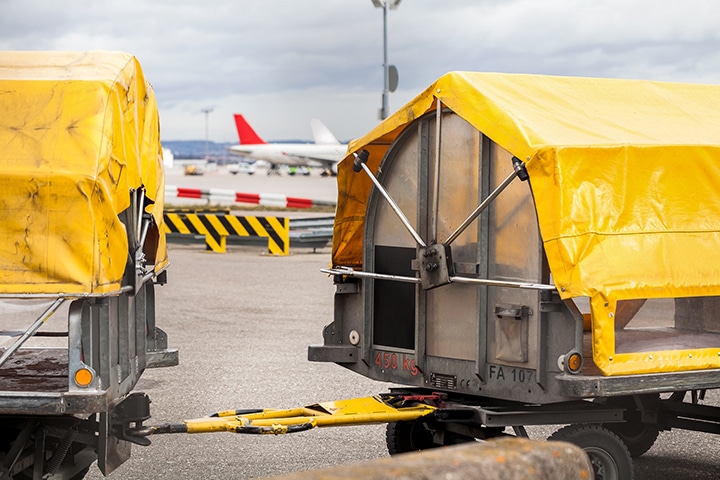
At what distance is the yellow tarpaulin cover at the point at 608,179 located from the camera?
576 cm

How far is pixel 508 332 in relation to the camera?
6297 millimetres

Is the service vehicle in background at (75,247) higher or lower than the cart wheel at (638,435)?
higher

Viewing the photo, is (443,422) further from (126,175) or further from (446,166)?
(126,175)

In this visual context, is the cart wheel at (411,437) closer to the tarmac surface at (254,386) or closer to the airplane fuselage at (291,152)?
the tarmac surface at (254,386)

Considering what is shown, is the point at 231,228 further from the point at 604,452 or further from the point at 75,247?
the point at 75,247

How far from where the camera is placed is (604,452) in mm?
6395

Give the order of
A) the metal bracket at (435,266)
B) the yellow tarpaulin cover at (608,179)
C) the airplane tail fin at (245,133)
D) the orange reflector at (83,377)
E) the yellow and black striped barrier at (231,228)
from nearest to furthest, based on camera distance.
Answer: the orange reflector at (83,377), the yellow tarpaulin cover at (608,179), the metal bracket at (435,266), the yellow and black striped barrier at (231,228), the airplane tail fin at (245,133)

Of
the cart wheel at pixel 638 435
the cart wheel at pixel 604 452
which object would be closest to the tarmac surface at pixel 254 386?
the cart wheel at pixel 638 435

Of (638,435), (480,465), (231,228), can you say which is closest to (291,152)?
(231,228)

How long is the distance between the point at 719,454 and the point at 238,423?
13.1ft

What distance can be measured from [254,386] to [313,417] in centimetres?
413

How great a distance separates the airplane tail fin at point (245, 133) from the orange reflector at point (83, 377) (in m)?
94.7

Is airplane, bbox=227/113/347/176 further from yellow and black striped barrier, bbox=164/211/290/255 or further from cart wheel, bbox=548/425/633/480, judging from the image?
cart wheel, bbox=548/425/633/480

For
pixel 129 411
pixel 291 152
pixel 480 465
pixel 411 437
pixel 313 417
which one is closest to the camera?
pixel 480 465
